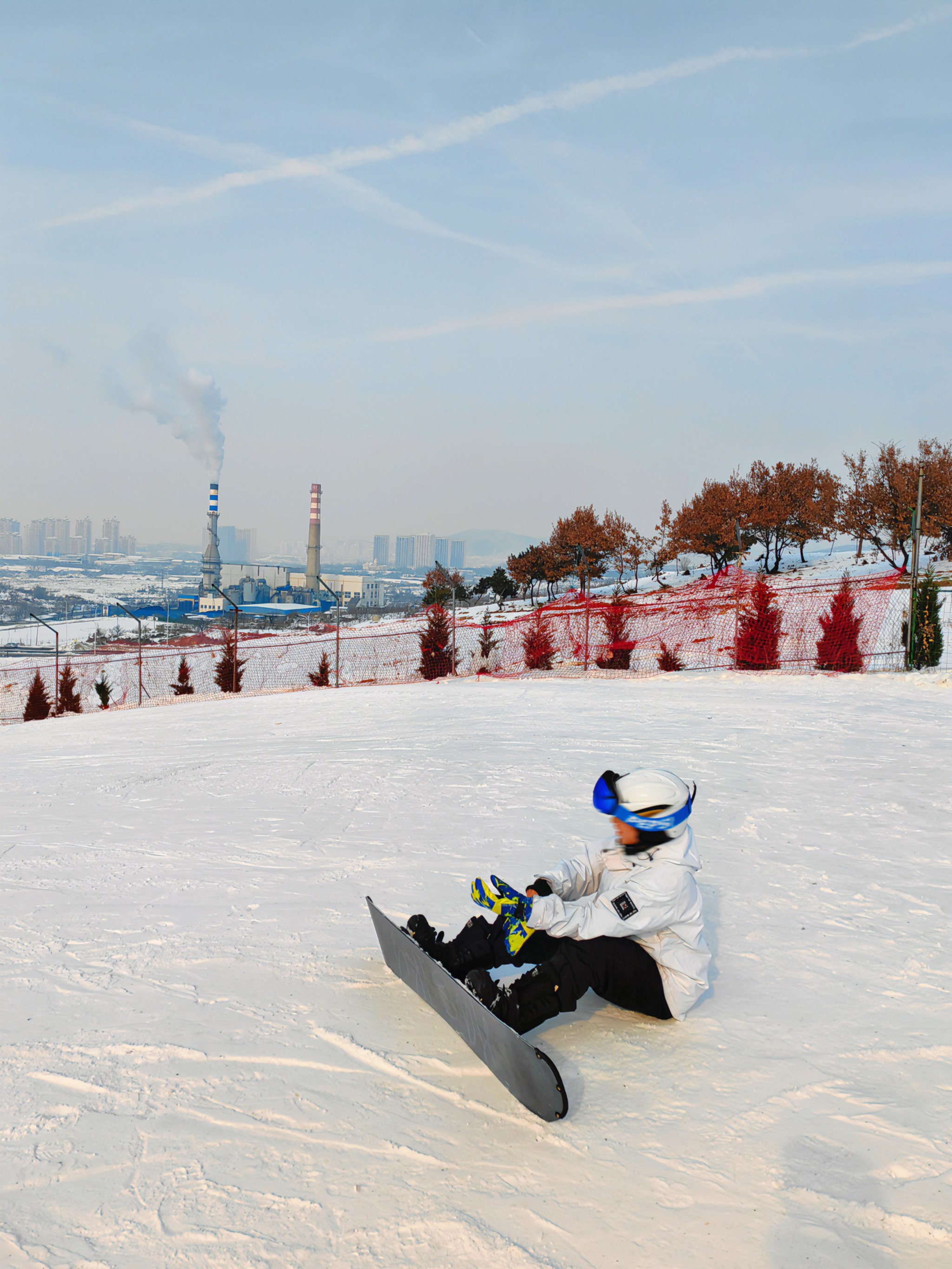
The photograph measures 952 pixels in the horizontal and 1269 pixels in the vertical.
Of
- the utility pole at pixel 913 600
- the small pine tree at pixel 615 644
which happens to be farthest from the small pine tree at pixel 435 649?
the utility pole at pixel 913 600

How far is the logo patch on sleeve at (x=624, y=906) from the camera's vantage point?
123 inches

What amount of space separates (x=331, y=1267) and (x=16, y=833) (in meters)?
5.28

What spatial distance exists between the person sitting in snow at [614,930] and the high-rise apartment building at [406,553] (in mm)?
183653

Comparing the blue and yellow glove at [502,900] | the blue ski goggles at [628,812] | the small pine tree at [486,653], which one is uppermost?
the blue ski goggles at [628,812]

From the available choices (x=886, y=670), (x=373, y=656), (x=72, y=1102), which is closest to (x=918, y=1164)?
(x=72, y=1102)

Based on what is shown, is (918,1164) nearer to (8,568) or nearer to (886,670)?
(886,670)

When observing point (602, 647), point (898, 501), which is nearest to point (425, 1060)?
point (602, 647)

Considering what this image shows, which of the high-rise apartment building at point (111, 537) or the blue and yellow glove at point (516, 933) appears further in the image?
the high-rise apartment building at point (111, 537)

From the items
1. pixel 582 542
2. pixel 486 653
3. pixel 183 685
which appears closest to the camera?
pixel 486 653

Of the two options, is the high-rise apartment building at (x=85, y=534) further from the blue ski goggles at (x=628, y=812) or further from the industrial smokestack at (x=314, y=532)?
the blue ski goggles at (x=628, y=812)

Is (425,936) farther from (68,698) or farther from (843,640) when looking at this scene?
(68,698)

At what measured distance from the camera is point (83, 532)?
490 feet

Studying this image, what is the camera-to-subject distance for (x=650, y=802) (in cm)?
318

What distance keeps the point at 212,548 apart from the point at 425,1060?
343 feet
